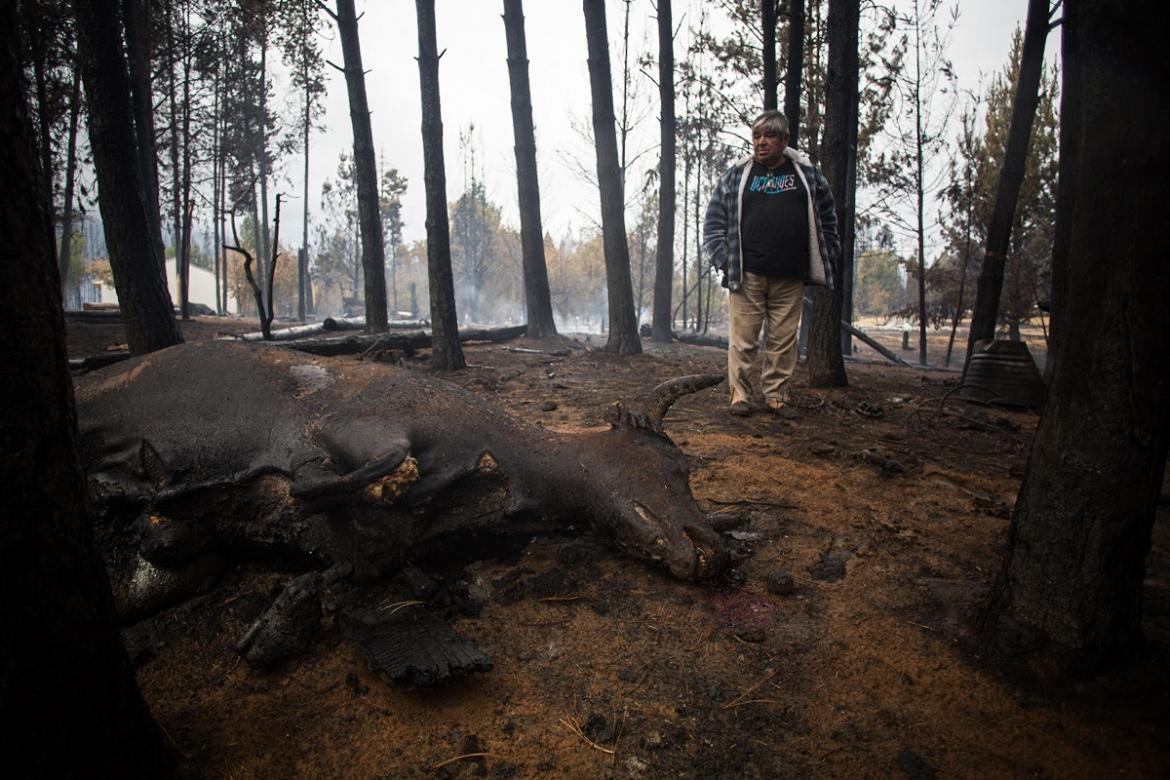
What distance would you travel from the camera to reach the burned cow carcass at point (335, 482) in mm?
2580

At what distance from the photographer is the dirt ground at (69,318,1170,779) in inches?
72.4

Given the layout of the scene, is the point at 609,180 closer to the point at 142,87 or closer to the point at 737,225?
the point at 737,225

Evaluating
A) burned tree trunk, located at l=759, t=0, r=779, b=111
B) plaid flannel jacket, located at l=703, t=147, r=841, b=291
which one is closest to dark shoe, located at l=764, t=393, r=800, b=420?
plaid flannel jacket, located at l=703, t=147, r=841, b=291

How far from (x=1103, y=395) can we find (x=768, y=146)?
11.9ft

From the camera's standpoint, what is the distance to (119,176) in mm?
5484

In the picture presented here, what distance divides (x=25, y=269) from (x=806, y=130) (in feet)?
50.4

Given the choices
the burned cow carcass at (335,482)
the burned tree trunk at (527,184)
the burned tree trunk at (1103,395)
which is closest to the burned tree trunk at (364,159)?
the burned tree trunk at (527,184)

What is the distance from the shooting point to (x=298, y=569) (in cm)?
292

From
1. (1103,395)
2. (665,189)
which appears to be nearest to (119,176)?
(1103,395)

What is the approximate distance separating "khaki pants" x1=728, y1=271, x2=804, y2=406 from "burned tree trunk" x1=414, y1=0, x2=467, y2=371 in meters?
3.94

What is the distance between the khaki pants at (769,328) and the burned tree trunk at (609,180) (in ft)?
15.7

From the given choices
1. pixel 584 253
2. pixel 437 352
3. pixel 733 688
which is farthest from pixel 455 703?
pixel 584 253

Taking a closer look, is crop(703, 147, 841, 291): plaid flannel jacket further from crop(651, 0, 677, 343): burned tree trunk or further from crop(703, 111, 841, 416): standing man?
crop(651, 0, 677, 343): burned tree trunk

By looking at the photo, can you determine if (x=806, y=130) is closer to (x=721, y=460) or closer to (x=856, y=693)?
(x=721, y=460)
